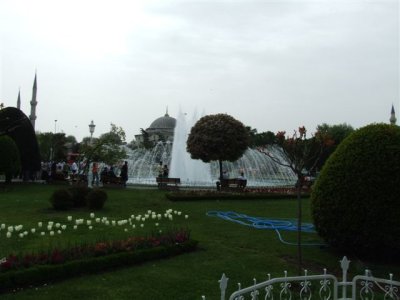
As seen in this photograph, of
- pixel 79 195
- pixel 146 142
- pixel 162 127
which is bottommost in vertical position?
pixel 79 195

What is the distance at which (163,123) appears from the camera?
4129 inches

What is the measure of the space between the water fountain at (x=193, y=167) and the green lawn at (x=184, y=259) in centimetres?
1566

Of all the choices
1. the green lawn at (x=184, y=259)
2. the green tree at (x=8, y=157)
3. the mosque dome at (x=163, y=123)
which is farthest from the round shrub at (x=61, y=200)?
the mosque dome at (x=163, y=123)

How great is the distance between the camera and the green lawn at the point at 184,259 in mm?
6422

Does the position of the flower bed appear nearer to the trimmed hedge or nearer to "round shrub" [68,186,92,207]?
the trimmed hedge

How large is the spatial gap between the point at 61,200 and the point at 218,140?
11339mm

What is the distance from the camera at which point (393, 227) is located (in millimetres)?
7930

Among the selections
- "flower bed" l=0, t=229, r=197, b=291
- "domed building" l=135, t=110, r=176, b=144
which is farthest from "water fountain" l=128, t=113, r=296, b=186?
"domed building" l=135, t=110, r=176, b=144

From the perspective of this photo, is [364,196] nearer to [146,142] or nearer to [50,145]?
[50,145]

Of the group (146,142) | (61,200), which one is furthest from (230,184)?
(146,142)

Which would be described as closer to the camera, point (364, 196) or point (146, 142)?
point (364, 196)

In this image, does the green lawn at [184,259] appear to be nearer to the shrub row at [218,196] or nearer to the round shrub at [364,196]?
the round shrub at [364,196]

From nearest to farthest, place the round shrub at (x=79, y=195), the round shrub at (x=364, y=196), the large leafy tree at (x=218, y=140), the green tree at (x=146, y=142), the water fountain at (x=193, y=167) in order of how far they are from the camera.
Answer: the round shrub at (x=364, y=196)
the round shrub at (x=79, y=195)
the large leafy tree at (x=218, y=140)
the water fountain at (x=193, y=167)
the green tree at (x=146, y=142)

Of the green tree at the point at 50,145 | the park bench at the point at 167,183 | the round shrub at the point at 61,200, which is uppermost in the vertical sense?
the green tree at the point at 50,145
